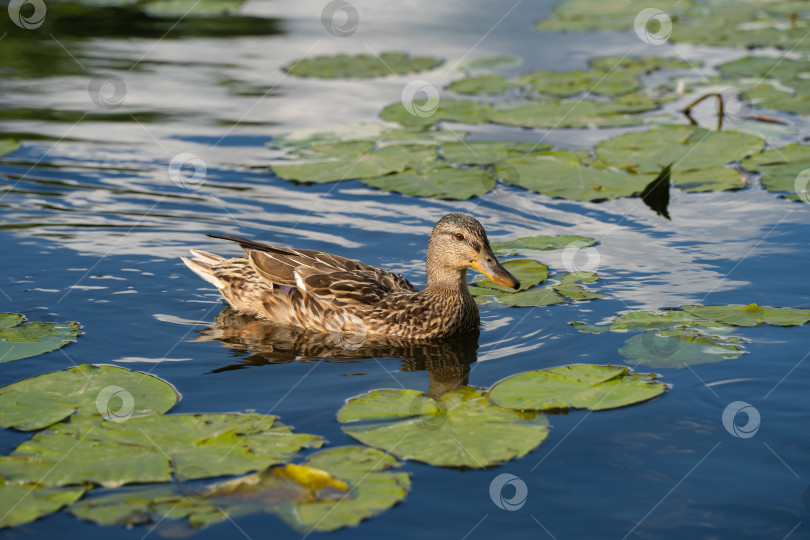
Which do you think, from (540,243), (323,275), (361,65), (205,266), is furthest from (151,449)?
(361,65)

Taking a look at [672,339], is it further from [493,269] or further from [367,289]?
[367,289]

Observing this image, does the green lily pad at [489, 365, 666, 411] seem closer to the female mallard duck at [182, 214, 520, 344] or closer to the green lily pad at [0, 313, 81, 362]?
the female mallard duck at [182, 214, 520, 344]

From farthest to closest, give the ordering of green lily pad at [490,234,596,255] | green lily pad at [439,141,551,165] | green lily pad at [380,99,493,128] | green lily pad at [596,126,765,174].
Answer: green lily pad at [380,99,493,128] < green lily pad at [439,141,551,165] < green lily pad at [596,126,765,174] < green lily pad at [490,234,596,255]

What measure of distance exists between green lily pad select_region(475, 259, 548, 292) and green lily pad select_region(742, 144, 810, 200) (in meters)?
3.58

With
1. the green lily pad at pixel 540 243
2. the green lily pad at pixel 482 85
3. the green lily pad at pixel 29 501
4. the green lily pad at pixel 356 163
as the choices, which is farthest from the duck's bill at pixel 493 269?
the green lily pad at pixel 482 85

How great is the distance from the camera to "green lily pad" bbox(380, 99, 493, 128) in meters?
13.6

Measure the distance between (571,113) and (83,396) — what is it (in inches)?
371

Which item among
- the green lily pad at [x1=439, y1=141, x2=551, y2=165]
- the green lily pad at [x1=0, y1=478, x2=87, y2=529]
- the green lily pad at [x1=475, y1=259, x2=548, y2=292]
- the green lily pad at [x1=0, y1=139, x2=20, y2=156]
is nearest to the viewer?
the green lily pad at [x1=0, y1=478, x2=87, y2=529]

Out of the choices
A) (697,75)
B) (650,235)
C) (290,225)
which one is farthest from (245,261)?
(697,75)

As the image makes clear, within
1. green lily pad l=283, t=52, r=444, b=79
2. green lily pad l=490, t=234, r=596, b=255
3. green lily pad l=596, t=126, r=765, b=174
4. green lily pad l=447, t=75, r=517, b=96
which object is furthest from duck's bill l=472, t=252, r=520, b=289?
green lily pad l=283, t=52, r=444, b=79

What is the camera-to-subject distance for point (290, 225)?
10641mm

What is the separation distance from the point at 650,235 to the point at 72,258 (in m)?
6.14

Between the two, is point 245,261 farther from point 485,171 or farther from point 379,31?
point 379,31

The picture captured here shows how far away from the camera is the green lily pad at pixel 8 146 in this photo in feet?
40.3
